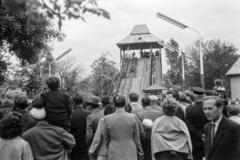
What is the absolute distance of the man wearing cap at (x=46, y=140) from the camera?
5461mm

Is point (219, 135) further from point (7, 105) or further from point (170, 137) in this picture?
point (7, 105)

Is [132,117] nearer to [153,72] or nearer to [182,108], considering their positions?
[182,108]

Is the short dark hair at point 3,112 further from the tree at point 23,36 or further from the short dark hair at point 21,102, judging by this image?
the tree at point 23,36

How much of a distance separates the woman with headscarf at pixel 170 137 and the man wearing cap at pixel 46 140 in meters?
1.72

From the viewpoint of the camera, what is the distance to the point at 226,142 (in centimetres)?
468

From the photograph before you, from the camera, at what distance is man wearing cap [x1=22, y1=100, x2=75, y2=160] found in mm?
5461

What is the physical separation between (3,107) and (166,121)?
10.3 feet

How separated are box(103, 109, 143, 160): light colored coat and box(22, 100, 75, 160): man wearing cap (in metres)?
0.97

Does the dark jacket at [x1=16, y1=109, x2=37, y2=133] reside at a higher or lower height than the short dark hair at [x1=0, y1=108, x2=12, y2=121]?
lower

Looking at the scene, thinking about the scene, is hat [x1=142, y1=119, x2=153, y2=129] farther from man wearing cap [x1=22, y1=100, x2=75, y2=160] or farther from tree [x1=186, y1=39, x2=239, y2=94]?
tree [x1=186, y1=39, x2=239, y2=94]

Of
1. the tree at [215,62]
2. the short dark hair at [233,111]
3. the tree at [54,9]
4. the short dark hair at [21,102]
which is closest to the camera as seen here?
the tree at [54,9]

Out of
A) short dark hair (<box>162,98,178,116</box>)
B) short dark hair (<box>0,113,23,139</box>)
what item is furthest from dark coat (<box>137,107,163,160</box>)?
short dark hair (<box>0,113,23,139</box>)

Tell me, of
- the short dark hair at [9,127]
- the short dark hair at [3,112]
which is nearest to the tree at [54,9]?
the short dark hair at [9,127]

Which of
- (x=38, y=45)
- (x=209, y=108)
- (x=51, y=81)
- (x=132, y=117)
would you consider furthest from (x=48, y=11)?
(x=38, y=45)
